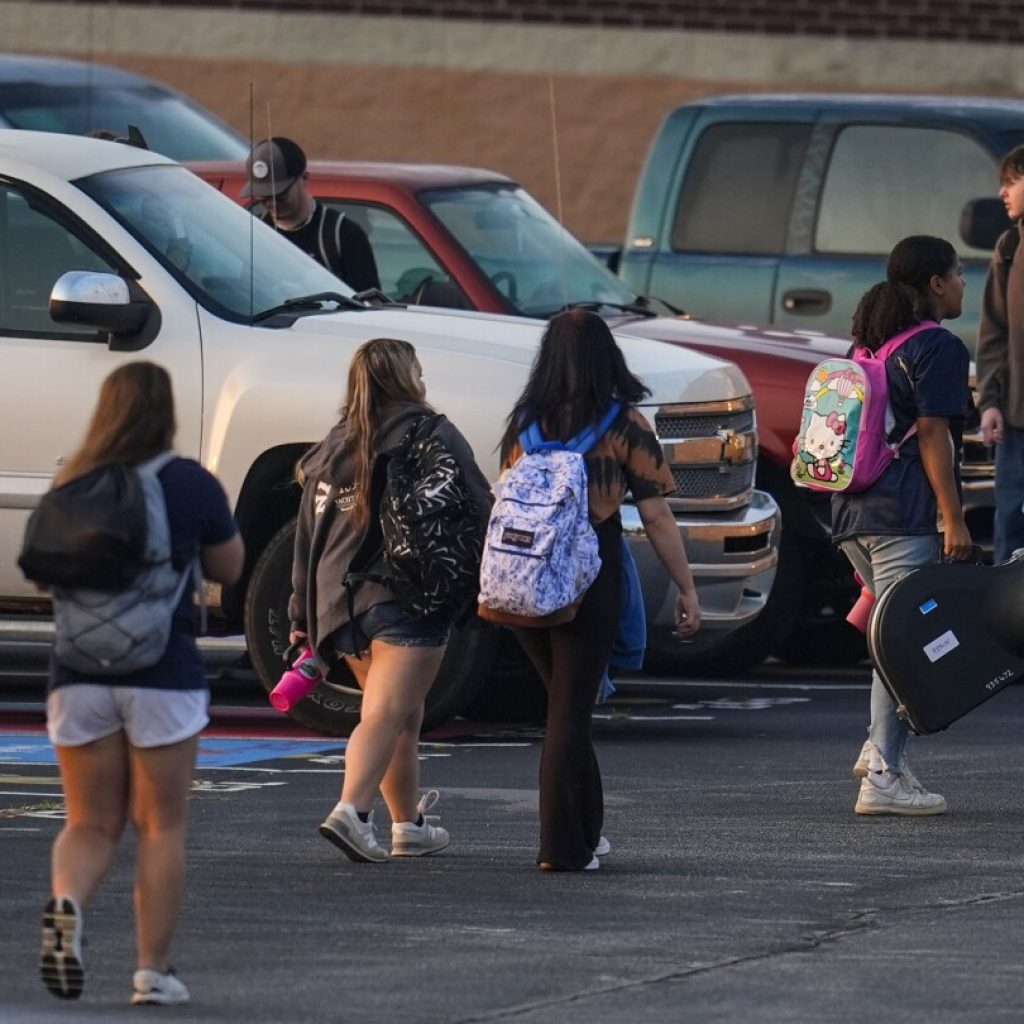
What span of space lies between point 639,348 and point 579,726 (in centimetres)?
335

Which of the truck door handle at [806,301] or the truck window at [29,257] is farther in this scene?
the truck door handle at [806,301]

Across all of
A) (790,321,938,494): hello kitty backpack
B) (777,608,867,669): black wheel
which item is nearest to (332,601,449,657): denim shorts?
(790,321,938,494): hello kitty backpack

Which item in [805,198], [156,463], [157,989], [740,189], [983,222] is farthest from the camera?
[740,189]

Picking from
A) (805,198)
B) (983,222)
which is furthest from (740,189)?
(983,222)

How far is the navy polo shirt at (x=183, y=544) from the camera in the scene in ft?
20.9

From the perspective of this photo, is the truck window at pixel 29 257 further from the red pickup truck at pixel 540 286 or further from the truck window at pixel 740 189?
the truck window at pixel 740 189

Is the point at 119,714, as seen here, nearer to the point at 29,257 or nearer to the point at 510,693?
the point at 29,257

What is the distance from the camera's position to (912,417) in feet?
29.5

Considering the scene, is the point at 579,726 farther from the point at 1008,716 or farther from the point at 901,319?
the point at 1008,716

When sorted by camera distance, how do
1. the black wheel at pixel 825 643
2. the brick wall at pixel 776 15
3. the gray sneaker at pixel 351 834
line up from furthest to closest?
the brick wall at pixel 776 15 → the black wheel at pixel 825 643 → the gray sneaker at pixel 351 834

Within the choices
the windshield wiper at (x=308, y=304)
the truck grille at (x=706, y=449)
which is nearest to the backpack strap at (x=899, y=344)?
the truck grille at (x=706, y=449)

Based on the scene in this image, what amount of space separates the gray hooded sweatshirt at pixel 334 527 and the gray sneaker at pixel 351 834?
0.53 metres

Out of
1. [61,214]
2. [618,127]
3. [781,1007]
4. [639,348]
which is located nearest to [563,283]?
[639,348]

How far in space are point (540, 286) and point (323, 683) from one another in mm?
2744
